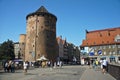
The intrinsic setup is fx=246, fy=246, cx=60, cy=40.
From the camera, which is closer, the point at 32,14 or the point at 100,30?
the point at 32,14

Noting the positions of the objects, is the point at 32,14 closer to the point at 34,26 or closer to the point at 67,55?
the point at 34,26

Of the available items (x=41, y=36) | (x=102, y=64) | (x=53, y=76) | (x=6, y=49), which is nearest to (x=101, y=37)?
(x=41, y=36)

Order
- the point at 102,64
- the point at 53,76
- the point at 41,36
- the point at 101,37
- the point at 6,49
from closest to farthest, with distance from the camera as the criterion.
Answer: the point at 53,76 → the point at 102,64 → the point at 41,36 → the point at 101,37 → the point at 6,49

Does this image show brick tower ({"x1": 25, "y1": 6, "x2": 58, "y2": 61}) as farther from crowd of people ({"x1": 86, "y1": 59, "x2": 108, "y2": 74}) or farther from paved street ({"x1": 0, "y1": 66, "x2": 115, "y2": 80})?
paved street ({"x1": 0, "y1": 66, "x2": 115, "y2": 80})

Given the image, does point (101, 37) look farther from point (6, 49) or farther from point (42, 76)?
point (42, 76)

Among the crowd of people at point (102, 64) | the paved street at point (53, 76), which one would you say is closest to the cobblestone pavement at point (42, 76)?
the paved street at point (53, 76)

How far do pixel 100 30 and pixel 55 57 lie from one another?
24.6m

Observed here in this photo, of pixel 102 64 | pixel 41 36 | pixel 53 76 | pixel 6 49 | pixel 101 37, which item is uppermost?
pixel 101 37

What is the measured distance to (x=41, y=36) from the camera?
8494 centimetres

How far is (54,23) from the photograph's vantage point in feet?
296

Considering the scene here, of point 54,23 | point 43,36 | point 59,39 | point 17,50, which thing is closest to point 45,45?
point 43,36

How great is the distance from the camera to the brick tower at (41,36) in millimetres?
84312

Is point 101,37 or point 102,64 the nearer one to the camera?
point 102,64

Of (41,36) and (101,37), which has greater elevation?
(101,37)
